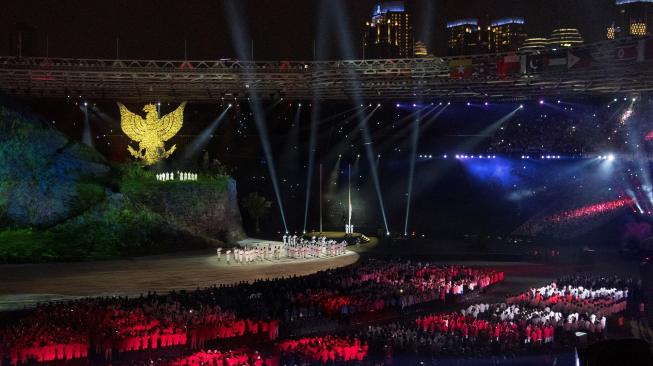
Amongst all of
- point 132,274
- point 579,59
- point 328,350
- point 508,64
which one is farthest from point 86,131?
point 328,350

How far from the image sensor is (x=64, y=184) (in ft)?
114

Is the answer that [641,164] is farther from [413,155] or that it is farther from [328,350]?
[328,350]

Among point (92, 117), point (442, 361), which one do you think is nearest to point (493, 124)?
point (92, 117)

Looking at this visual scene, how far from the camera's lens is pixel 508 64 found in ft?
116

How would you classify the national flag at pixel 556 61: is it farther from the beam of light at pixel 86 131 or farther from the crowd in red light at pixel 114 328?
the beam of light at pixel 86 131

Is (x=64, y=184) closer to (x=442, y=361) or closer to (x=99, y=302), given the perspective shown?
(x=99, y=302)

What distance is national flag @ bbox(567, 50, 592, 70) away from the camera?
3225 cm

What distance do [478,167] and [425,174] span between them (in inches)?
138

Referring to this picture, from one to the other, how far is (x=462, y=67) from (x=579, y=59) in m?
6.20

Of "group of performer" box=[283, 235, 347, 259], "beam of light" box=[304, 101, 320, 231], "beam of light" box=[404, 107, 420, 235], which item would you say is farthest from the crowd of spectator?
"beam of light" box=[304, 101, 320, 231]

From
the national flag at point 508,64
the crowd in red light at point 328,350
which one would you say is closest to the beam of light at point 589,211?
the national flag at point 508,64

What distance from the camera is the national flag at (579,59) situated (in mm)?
32250

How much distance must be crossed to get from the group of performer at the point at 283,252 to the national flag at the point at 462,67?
1049 cm

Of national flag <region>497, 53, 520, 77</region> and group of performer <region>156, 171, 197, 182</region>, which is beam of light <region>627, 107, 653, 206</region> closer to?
national flag <region>497, 53, 520, 77</region>
